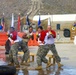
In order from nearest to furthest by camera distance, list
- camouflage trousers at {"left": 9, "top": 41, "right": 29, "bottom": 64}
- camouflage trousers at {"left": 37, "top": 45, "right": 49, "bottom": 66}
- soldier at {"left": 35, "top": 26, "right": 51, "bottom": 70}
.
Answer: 1. soldier at {"left": 35, "top": 26, "right": 51, "bottom": 70}
2. camouflage trousers at {"left": 37, "top": 45, "right": 49, "bottom": 66}
3. camouflage trousers at {"left": 9, "top": 41, "right": 29, "bottom": 64}

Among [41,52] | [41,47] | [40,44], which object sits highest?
[40,44]

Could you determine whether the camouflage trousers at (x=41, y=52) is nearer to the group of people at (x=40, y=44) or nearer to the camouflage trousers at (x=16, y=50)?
the group of people at (x=40, y=44)

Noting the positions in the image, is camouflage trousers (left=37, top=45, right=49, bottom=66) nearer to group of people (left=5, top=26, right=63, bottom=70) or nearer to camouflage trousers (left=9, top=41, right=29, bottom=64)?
group of people (left=5, top=26, right=63, bottom=70)

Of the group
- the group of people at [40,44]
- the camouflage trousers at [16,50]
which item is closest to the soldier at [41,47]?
the group of people at [40,44]

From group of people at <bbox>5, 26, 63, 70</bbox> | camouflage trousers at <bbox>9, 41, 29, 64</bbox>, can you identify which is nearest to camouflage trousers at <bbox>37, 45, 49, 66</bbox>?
group of people at <bbox>5, 26, 63, 70</bbox>

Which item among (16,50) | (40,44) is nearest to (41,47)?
(40,44)

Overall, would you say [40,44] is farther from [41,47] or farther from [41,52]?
[41,52]

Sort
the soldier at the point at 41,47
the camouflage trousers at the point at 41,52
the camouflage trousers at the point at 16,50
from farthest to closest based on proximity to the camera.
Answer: the camouflage trousers at the point at 16,50 < the camouflage trousers at the point at 41,52 < the soldier at the point at 41,47

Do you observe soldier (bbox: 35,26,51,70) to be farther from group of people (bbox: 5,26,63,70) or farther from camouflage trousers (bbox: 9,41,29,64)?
→ camouflage trousers (bbox: 9,41,29,64)

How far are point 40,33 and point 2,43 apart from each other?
15.5 m

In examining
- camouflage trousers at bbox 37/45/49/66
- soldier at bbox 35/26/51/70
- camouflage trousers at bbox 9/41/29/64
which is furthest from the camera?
camouflage trousers at bbox 9/41/29/64

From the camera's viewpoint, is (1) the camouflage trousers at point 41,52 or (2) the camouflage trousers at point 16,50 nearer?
(1) the camouflage trousers at point 41,52

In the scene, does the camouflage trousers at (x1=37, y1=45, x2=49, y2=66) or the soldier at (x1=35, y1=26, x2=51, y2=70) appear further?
the camouflage trousers at (x1=37, y1=45, x2=49, y2=66)

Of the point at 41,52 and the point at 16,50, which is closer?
the point at 41,52
